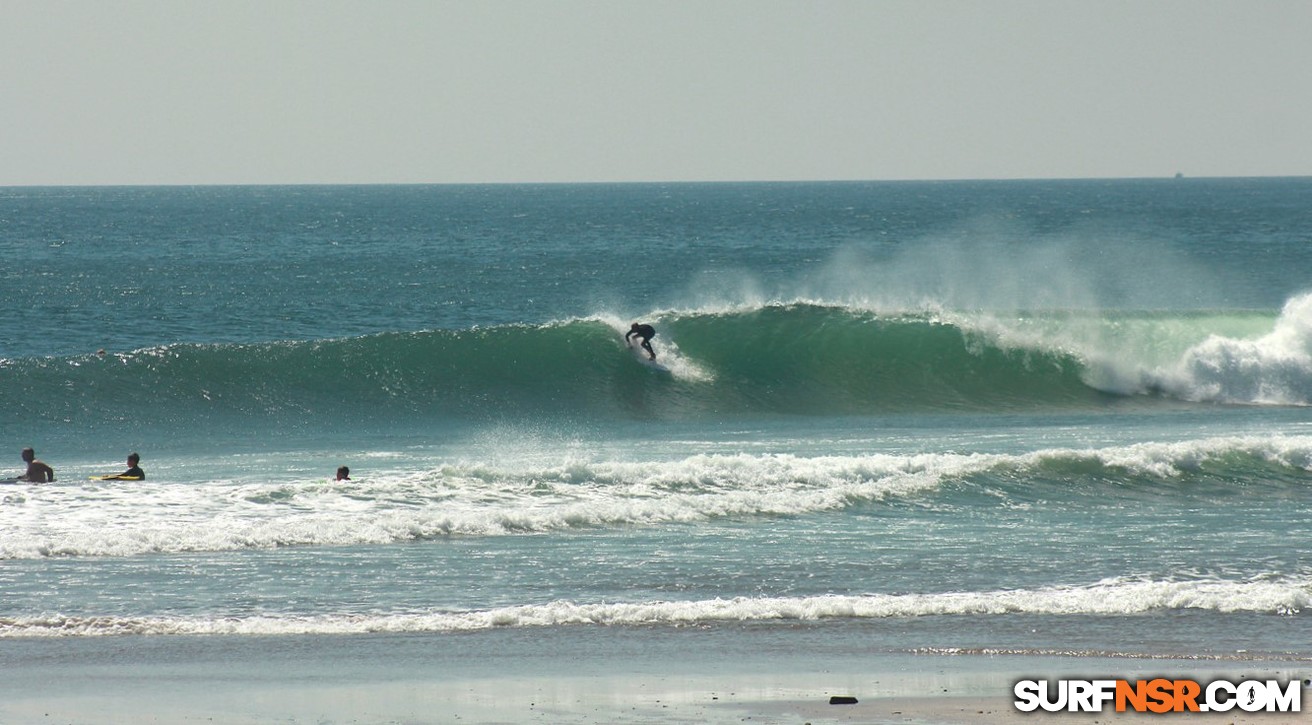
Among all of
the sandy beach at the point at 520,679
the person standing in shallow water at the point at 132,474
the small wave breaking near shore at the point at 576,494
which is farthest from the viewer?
the person standing in shallow water at the point at 132,474

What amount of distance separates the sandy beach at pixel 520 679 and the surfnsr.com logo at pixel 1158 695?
136 mm

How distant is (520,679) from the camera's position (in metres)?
9.33

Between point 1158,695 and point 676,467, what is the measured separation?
26.7ft

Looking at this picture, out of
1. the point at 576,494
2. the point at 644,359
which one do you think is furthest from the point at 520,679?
the point at 644,359

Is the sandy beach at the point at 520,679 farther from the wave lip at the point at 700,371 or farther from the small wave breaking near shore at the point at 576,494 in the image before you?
the wave lip at the point at 700,371

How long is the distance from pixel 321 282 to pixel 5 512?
121ft

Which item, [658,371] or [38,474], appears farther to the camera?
[658,371]

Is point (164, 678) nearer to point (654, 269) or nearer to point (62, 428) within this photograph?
point (62, 428)

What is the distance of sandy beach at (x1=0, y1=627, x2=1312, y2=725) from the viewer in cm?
853

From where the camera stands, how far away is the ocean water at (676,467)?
435 inches

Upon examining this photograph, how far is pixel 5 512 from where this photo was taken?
47.4 feet

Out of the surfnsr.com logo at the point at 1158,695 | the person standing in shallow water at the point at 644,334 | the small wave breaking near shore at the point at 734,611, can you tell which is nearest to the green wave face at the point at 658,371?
the person standing in shallow water at the point at 644,334

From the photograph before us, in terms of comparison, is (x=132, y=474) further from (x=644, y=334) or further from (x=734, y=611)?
(x=644, y=334)

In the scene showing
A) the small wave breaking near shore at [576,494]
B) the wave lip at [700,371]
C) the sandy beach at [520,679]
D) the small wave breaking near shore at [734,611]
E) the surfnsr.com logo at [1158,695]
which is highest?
the wave lip at [700,371]
